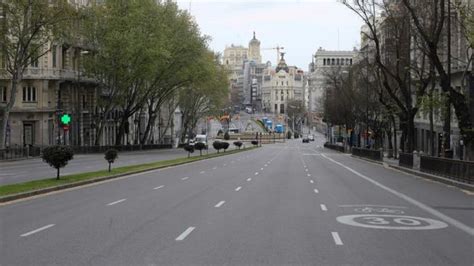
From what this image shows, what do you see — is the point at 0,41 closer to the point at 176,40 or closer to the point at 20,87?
the point at 20,87

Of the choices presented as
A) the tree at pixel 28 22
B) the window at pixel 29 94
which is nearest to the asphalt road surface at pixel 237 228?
the tree at pixel 28 22

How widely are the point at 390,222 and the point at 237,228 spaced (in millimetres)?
3775

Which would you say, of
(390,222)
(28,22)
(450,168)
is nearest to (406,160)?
(450,168)

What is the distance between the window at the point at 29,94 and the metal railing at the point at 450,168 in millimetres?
47013

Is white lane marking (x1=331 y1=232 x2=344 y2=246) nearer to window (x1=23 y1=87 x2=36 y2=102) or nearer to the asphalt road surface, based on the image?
the asphalt road surface

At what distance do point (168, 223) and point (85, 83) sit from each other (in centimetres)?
6698

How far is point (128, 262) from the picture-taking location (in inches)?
391

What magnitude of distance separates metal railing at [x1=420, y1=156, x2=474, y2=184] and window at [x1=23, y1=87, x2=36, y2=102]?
47.0 m

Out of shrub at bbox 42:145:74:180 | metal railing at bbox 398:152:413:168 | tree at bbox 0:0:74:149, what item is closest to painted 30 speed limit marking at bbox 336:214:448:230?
shrub at bbox 42:145:74:180

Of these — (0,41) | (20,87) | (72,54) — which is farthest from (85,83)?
(0,41)

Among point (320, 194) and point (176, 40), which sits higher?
point (176, 40)

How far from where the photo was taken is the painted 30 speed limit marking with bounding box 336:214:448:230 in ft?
47.9

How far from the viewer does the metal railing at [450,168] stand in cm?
2709

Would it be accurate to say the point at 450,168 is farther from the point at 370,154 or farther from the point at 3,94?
the point at 3,94
